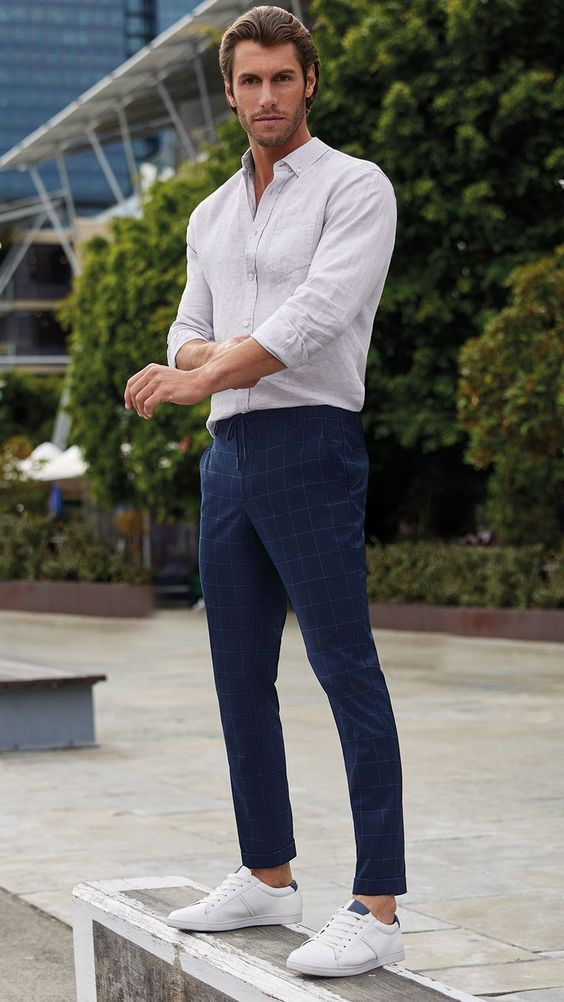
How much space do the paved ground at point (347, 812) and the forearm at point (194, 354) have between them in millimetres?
1799

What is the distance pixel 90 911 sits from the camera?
3543 millimetres

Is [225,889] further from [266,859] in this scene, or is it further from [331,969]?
[331,969]

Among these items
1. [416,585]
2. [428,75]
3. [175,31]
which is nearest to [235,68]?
[416,585]

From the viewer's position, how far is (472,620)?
17984 millimetres

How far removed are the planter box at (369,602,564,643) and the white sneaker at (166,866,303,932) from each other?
1330 centimetres

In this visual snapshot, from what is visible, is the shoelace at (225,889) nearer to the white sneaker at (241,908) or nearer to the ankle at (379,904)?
the white sneaker at (241,908)

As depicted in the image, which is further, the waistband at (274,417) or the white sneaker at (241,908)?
the white sneaker at (241,908)

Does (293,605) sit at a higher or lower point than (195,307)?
lower

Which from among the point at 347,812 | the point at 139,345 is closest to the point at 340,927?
the point at 347,812

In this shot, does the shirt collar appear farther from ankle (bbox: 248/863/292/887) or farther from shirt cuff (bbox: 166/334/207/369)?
ankle (bbox: 248/863/292/887)

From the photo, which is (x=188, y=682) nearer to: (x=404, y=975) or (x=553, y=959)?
(x=553, y=959)

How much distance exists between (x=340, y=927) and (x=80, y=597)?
22078 mm

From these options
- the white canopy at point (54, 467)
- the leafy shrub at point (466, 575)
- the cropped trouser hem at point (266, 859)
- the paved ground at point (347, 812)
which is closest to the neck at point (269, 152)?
the cropped trouser hem at point (266, 859)

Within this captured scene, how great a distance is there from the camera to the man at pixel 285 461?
3.12 metres
